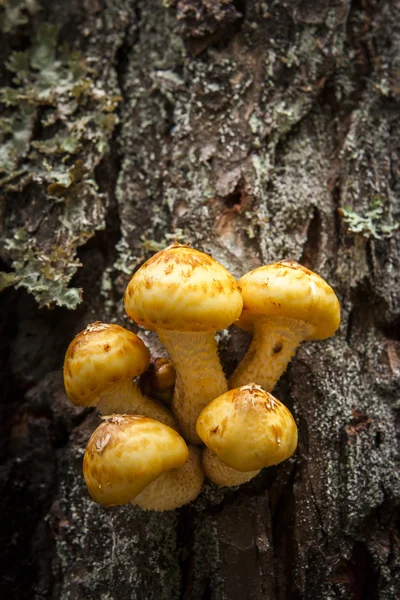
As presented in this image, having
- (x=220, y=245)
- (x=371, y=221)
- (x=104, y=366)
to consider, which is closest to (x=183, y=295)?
(x=104, y=366)

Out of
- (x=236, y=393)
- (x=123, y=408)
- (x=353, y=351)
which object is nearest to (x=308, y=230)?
(x=353, y=351)

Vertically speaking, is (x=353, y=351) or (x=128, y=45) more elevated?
(x=128, y=45)

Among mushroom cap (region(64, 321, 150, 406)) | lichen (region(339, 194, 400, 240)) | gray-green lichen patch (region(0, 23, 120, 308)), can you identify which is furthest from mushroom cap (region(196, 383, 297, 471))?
lichen (region(339, 194, 400, 240))

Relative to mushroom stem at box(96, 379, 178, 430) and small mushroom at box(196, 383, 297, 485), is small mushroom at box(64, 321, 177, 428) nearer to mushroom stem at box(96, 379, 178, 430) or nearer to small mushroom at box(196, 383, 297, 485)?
mushroom stem at box(96, 379, 178, 430)

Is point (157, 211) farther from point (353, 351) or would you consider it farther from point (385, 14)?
point (385, 14)

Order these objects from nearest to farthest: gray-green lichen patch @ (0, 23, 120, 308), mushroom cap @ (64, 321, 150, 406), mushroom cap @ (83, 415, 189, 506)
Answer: mushroom cap @ (83, 415, 189, 506), mushroom cap @ (64, 321, 150, 406), gray-green lichen patch @ (0, 23, 120, 308)

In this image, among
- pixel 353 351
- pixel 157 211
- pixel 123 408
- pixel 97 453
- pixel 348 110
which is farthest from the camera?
pixel 348 110
